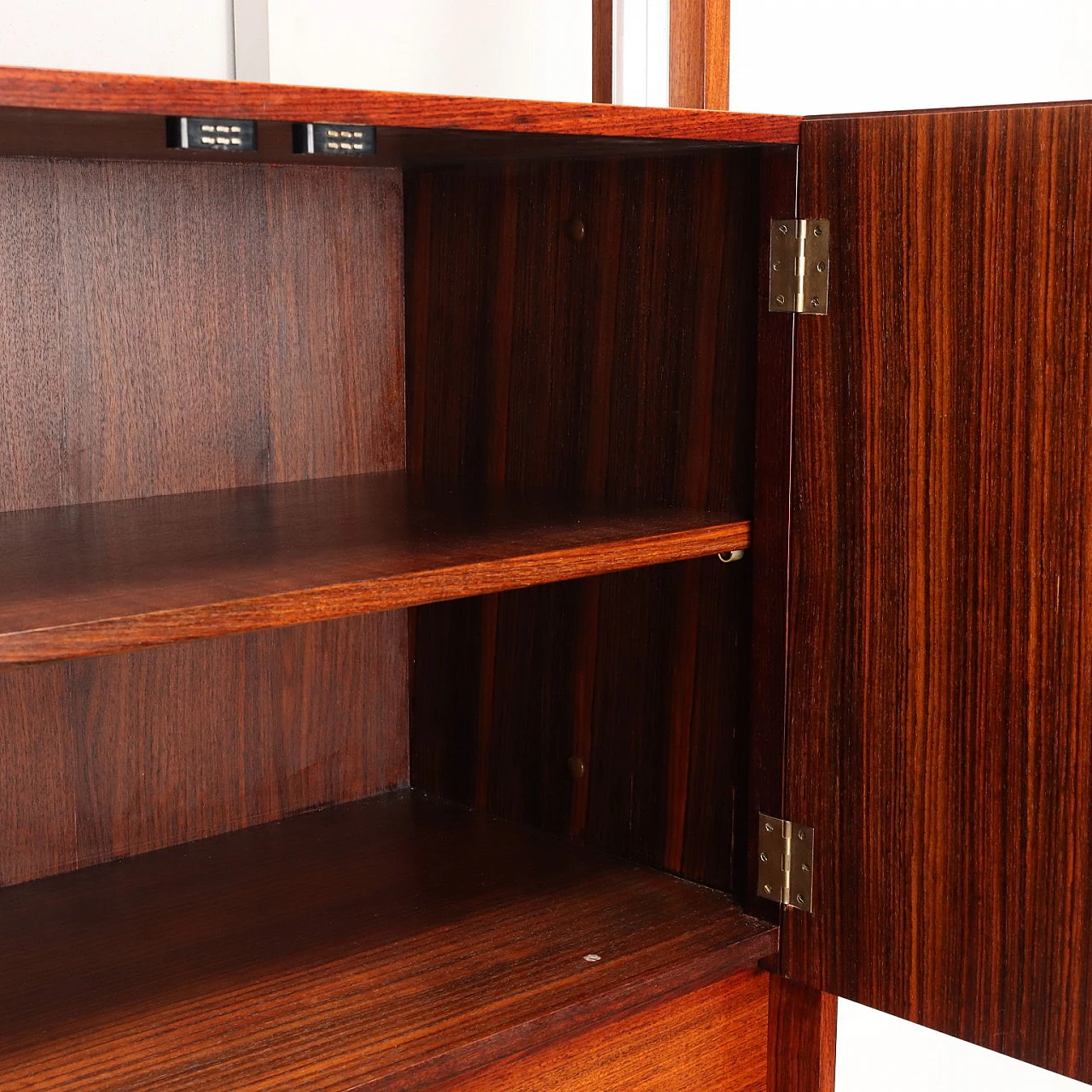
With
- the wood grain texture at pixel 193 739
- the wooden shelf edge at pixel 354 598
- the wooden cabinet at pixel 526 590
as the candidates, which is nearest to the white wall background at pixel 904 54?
the wooden cabinet at pixel 526 590

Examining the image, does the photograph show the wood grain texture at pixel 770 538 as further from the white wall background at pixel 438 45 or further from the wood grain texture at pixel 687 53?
the white wall background at pixel 438 45

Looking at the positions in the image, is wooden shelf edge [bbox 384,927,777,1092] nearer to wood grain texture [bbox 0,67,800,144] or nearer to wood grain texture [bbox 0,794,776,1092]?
wood grain texture [bbox 0,794,776,1092]

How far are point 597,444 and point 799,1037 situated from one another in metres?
0.54

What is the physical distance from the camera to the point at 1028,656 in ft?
3.62

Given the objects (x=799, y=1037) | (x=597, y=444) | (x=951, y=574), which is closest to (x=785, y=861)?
(x=799, y=1037)

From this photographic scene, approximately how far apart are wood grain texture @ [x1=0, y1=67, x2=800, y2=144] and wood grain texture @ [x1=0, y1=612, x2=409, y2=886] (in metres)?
0.62

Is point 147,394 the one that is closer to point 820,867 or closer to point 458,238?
point 458,238

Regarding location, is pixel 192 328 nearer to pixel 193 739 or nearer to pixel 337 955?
pixel 193 739

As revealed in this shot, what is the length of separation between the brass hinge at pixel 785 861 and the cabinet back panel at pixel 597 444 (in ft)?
0.14

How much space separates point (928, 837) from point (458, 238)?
2.33 ft

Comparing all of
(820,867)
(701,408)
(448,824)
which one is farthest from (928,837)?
(448,824)

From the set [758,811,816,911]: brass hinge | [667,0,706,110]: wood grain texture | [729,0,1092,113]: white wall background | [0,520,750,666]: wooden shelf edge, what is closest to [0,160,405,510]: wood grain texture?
[667,0,706,110]: wood grain texture

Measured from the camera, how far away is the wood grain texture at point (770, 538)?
1213mm

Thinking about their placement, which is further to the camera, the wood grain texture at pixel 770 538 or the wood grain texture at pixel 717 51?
the wood grain texture at pixel 717 51
